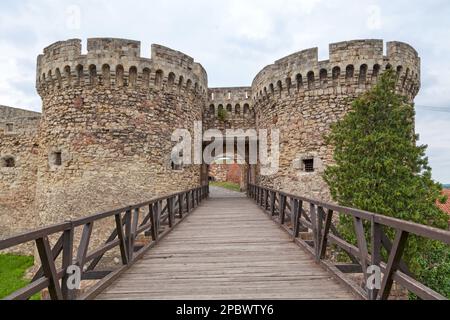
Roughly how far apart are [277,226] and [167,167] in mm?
4813

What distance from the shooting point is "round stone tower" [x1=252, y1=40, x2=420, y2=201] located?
29.4ft

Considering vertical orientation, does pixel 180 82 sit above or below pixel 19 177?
above

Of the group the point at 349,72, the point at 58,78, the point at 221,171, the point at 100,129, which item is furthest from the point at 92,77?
the point at 221,171

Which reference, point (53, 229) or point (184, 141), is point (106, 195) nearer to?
point (184, 141)

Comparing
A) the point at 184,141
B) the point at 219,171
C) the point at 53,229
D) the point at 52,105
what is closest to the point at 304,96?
the point at 184,141

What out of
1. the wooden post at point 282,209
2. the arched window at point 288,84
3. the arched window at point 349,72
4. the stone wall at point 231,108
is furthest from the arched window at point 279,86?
the wooden post at point 282,209

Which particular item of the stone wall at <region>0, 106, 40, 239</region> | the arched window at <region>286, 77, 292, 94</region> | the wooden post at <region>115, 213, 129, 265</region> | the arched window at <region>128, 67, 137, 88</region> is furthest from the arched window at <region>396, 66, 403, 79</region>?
the stone wall at <region>0, 106, 40, 239</region>

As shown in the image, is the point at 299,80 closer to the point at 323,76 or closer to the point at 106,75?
the point at 323,76

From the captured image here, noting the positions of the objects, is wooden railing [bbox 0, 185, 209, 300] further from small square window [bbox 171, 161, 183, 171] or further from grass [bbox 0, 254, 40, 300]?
grass [bbox 0, 254, 40, 300]

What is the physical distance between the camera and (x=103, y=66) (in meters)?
8.62

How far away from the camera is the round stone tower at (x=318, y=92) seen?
896 centimetres

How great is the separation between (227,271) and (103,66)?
25.5ft

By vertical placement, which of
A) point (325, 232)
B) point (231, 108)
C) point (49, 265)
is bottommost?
point (325, 232)

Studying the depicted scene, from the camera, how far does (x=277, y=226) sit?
18.7 feet
